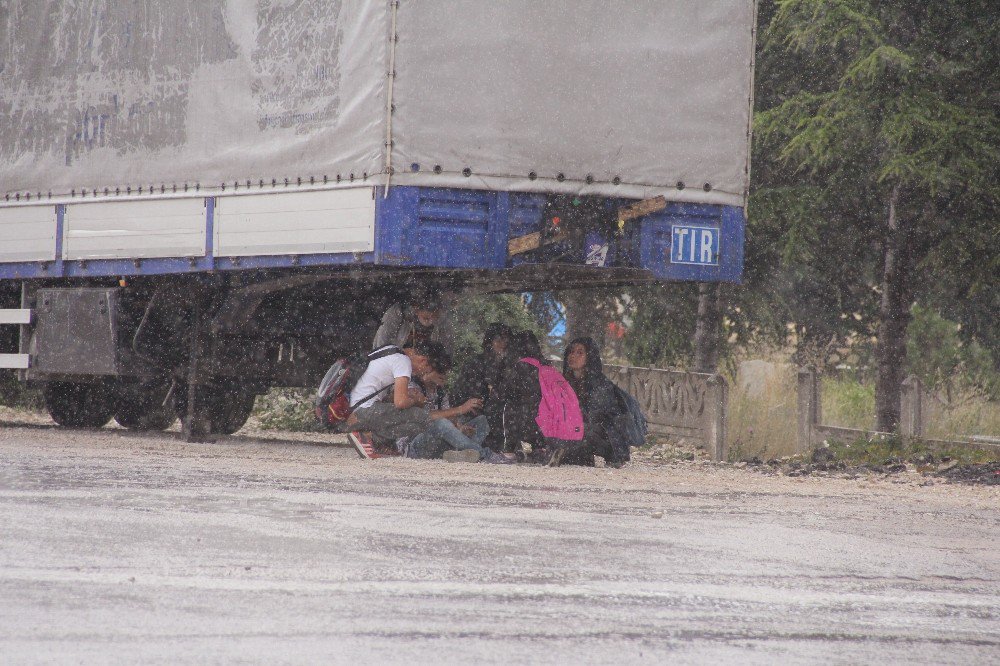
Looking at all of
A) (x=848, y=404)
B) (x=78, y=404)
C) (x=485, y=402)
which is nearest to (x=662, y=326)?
(x=848, y=404)

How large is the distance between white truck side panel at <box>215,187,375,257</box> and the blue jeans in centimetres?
163

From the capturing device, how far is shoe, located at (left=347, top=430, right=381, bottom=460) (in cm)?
1202

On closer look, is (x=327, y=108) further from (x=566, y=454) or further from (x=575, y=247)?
(x=566, y=454)

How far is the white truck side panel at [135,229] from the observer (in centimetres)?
1246

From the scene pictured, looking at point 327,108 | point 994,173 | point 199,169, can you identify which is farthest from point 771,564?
point 994,173

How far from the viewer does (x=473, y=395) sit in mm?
12523

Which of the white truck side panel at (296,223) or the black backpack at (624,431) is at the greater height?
the white truck side panel at (296,223)

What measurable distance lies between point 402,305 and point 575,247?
203 centimetres

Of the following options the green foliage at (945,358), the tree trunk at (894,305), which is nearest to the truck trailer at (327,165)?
the tree trunk at (894,305)

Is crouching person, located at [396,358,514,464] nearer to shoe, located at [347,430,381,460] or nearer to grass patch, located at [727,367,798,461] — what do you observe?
shoe, located at [347,430,381,460]

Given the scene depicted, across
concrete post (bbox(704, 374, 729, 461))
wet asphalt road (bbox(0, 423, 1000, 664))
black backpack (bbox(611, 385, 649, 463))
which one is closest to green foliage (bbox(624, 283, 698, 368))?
concrete post (bbox(704, 374, 729, 461))

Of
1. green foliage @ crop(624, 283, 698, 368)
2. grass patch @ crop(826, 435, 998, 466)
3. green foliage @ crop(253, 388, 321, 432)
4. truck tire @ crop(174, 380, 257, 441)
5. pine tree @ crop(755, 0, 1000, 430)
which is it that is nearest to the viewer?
grass patch @ crop(826, 435, 998, 466)

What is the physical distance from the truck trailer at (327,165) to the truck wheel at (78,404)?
70.2 inches

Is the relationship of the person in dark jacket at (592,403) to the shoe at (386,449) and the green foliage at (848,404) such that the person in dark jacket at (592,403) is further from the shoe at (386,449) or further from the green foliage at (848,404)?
the green foliage at (848,404)
